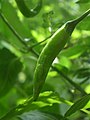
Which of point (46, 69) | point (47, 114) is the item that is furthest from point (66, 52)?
point (46, 69)

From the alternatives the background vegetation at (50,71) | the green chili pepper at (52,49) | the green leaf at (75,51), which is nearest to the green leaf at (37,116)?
the background vegetation at (50,71)

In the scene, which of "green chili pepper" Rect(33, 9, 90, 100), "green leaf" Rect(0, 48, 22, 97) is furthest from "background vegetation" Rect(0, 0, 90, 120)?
"green chili pepper" Rect(33, 9, 90, 100)

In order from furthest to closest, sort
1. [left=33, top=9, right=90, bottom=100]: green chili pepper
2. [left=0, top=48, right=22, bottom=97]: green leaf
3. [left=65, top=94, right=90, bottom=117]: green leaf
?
[left=0, top=48, right=22, bottom=97]: green leaf < [left=65, top=94, right=90, bottom=117]: green leaf < [left=33, top=9, right=90, bottom=100]: green chili pepper

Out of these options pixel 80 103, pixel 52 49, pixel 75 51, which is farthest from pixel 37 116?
pixel 75 51

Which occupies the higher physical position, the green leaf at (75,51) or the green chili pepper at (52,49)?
the green leaf at (75,51)

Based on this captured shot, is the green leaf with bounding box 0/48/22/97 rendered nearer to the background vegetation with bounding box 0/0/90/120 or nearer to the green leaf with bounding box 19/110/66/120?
the background vegetation with bounding box 0/0/90/120

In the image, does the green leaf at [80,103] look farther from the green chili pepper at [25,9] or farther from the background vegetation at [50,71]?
the green chili pepper at [25,9]
